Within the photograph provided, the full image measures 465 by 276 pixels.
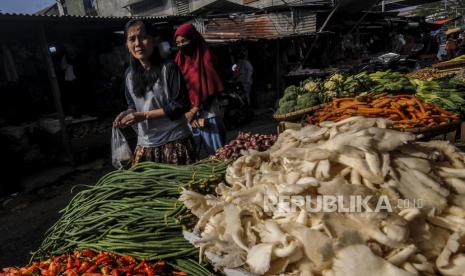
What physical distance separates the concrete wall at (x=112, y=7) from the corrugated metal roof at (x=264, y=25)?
49.0 feet

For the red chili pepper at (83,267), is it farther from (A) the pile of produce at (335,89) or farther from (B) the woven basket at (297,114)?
(A) the pile of produce at (335,89)

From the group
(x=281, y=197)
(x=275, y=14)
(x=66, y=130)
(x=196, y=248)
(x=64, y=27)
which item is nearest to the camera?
(x=281, y=197)

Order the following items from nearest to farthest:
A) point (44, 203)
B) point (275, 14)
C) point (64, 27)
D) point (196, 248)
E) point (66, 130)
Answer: point (196, 248) → point (44, 203) → point (66, 130) → point (64, 27) → point (275, 14)

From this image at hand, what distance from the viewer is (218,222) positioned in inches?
63.1

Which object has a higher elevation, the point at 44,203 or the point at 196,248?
the point at 196,248

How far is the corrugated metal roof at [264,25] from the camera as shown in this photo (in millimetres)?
14844

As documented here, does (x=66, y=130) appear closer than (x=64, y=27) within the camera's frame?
Yes

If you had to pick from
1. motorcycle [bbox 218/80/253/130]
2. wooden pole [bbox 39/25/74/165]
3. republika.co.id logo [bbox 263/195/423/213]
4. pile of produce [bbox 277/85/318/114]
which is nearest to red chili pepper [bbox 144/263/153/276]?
republika.co.id logo [bbox 263/195/423/213]

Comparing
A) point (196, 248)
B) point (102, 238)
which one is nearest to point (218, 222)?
point (196, 248)

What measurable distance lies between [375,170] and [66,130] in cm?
759

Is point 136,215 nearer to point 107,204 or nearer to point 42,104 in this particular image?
point 107,204

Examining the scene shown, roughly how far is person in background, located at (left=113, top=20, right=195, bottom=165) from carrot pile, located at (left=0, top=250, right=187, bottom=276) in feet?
4.11

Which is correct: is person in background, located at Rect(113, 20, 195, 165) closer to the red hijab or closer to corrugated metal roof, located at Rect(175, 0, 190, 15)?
the red hijab

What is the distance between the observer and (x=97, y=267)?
159 centimetres
